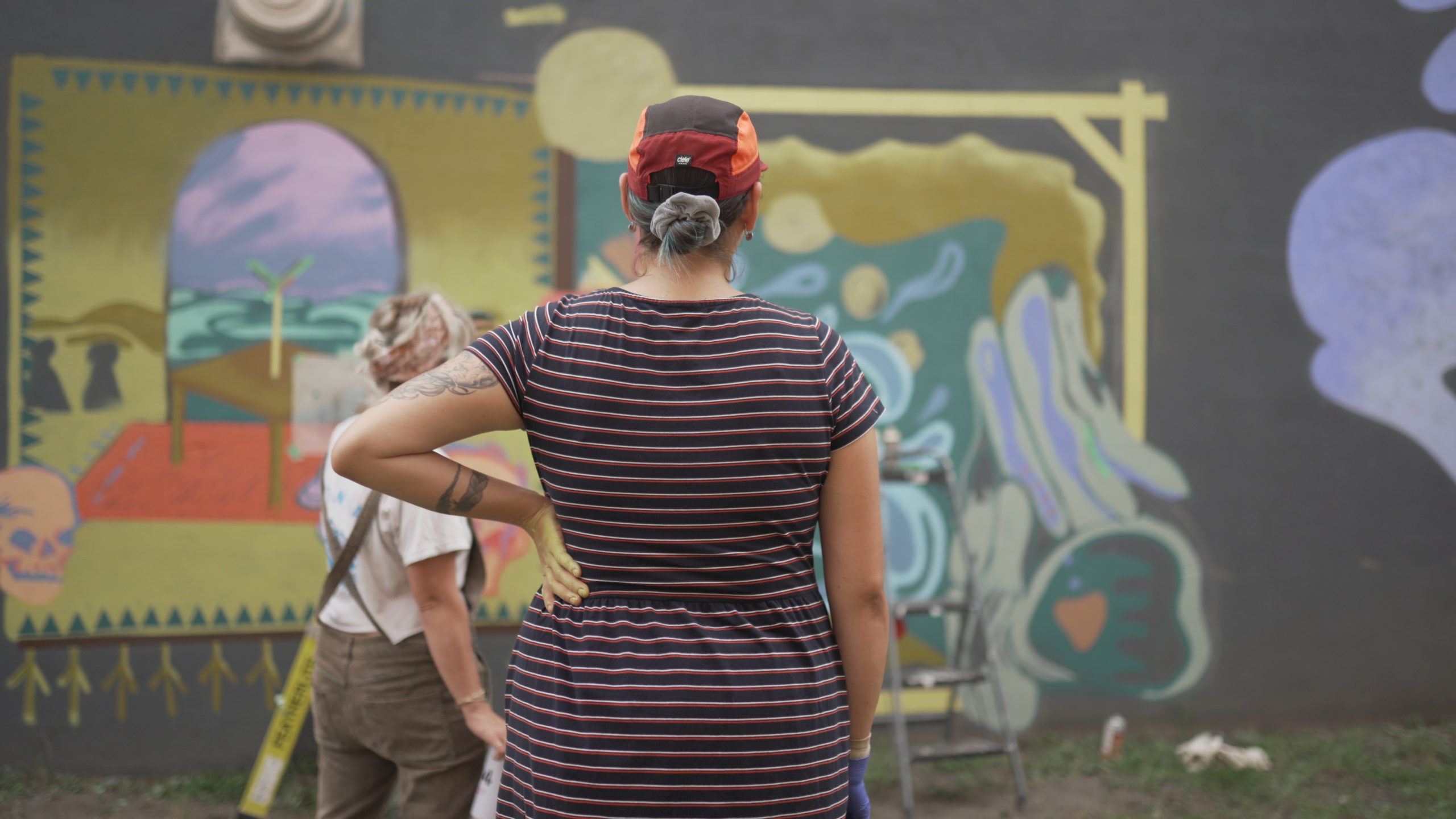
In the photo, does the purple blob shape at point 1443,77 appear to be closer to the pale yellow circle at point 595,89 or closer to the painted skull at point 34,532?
the pale yellow circle at point 595,89

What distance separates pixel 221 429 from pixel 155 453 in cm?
28

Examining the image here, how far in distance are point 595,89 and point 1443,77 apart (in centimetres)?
418

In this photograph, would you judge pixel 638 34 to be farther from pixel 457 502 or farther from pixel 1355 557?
pixel 1355 557

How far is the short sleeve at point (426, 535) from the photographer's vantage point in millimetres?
2244

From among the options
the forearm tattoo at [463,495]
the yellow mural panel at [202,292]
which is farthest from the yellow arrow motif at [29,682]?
the forearm tattoo at [463,495]

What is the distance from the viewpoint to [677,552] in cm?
138

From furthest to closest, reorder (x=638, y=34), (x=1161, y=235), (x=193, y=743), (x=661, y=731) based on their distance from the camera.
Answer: (x=1161, y=235)
(x=638, y=34)
(x=193, y=743)
(x=661, y=731)

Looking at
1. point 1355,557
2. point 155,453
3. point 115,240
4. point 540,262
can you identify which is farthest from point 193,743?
point 1355,557

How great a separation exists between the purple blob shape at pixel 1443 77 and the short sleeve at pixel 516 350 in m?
5.38

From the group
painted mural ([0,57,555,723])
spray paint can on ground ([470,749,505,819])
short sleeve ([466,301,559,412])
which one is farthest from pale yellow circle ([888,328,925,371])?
short sleeve ([466,301,559,412])

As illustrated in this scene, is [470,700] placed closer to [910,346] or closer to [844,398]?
[844,398]

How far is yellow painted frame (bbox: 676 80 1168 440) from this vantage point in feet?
15.7

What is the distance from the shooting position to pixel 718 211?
1451 millimetres

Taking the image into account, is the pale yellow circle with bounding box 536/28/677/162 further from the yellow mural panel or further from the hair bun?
the hair bun
